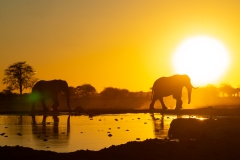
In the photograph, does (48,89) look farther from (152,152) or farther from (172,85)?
(152,152)

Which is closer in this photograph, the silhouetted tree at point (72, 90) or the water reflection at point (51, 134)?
the water reflection at point (51, 134)

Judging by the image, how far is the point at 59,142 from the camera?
19.4 m

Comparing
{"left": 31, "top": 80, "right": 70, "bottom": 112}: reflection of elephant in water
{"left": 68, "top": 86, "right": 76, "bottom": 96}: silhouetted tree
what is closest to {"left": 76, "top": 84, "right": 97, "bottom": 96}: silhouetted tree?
{"left": 68, "top": 86, "right": 76, "bottom": 96}: silhouetted tree

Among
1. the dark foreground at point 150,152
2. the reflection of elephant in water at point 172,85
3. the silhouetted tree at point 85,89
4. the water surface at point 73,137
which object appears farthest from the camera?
the silhouetted tree at point 85,89

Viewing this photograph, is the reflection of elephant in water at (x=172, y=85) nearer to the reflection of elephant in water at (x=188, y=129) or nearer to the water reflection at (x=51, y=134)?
the water reflection at (x=51, y=134)

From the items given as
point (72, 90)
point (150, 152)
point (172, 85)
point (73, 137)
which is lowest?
point (150, 152)

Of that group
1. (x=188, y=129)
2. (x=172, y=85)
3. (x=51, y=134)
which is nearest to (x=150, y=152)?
(x=188, y=129)

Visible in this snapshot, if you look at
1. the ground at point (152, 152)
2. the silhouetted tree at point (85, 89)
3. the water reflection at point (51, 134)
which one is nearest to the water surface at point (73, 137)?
the water reflection at point (51, 134)

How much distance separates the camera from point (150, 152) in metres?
15.2

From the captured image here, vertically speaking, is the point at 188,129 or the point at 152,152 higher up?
the point at 188,129

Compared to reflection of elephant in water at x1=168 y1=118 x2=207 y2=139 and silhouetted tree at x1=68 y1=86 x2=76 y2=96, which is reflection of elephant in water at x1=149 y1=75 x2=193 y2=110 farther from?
silhouetted tree at x1=68 y1=86 x2=76 y2=96

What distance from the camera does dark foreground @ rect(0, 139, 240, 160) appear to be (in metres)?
14.6

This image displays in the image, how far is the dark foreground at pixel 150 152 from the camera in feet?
47.8

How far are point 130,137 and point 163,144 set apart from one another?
15.5 ft
